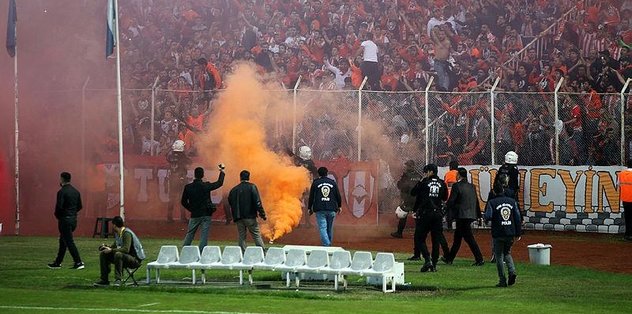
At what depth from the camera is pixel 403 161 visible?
1225 inches

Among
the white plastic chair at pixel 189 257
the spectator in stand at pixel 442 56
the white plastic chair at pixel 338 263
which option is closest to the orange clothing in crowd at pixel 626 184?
the spectator in stand at pixel 442 56

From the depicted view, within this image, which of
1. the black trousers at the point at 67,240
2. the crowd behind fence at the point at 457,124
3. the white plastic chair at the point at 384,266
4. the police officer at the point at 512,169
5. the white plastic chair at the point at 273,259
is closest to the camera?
the white plastic chair at the point at 384,266

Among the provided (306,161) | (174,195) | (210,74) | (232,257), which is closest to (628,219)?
(306,161)

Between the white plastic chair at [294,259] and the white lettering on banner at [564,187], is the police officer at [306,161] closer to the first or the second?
the white lettering on banner at [564,187]

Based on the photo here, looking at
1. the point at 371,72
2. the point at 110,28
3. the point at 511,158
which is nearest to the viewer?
the point at 511,158

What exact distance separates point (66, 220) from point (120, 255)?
10.6 ft

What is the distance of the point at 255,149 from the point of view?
2986 cm

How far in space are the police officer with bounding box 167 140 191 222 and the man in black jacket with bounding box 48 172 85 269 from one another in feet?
28.2

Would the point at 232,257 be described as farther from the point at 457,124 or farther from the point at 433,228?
the point at 457,124

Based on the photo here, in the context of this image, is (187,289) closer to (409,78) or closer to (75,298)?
(75,298)

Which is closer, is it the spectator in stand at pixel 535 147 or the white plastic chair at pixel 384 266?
the white plastic chair at pixel 384 266

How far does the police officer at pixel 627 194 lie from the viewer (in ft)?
92.9

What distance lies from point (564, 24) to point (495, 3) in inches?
93.1

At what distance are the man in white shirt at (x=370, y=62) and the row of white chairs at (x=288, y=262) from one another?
1413 cm
